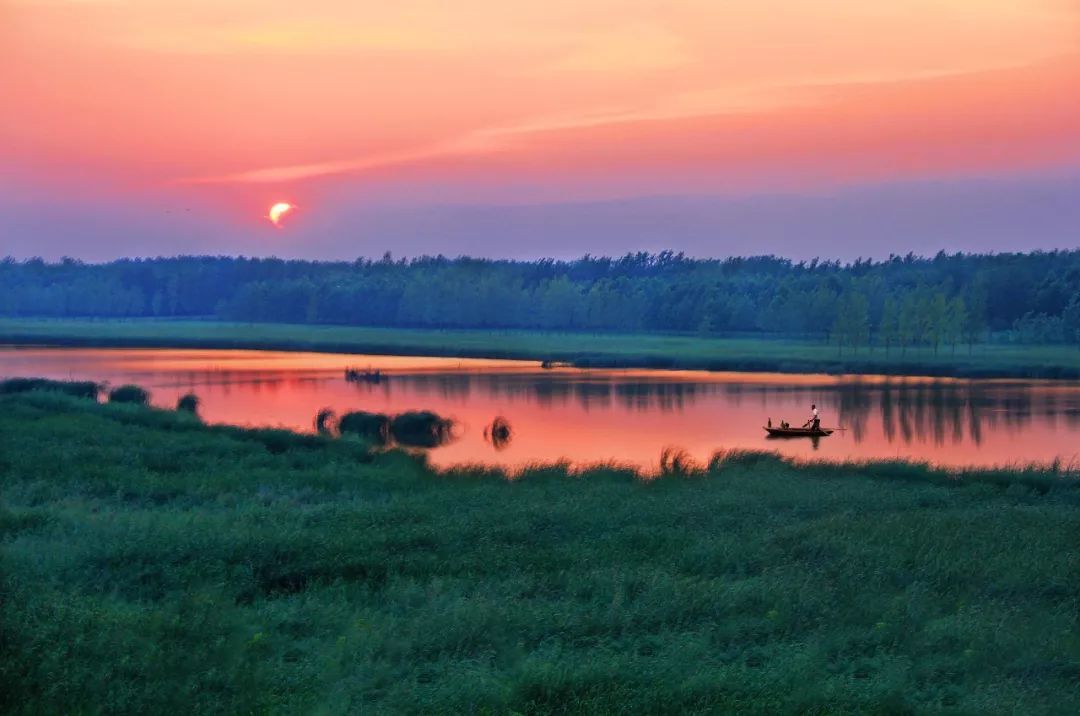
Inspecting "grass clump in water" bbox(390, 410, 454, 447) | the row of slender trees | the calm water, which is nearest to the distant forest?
the row of slender trees

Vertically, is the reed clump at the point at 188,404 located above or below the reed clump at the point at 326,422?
above

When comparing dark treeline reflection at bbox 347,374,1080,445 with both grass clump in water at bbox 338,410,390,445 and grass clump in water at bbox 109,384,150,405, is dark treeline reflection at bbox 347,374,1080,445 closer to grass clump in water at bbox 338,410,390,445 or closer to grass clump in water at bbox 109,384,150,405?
grass clump in water at bbox 338,410,390,445

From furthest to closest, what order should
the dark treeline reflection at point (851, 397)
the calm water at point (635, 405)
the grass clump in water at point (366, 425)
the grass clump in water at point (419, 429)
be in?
the dark treeline reflection at point (851, 397), the grass clump in water at point (366, 425), the grass clump in water at point (419, 429), the calm water at point (635, 405)

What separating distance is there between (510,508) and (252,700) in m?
11.0

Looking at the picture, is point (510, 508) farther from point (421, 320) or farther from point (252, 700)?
point (421, 320)

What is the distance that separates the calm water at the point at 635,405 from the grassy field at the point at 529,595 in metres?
12.2

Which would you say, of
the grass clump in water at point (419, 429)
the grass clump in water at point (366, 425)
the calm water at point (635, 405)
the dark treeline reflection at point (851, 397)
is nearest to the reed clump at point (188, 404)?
the calm water at point (635, 405)

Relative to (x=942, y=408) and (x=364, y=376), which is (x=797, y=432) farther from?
(x=364, y=376)

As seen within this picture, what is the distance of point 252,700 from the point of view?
11.2 metres

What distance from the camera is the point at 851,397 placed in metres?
63.1

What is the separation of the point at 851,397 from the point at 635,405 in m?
13.8

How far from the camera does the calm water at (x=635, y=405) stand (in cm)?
4097

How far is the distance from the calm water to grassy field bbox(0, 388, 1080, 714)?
12.2 meters

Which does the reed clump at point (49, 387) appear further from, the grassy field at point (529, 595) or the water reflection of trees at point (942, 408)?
the water reflection of trees at point (942, 408)
